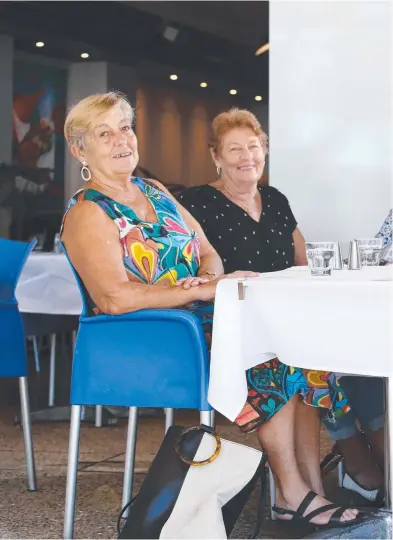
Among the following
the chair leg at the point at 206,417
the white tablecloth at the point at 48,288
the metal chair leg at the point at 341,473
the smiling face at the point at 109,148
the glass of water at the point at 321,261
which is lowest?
the metal chair leg at the point at 341,473

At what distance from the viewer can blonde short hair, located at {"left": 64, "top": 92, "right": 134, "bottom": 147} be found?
9.69 feet

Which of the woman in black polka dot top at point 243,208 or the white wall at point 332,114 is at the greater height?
the white wall at point 332,114

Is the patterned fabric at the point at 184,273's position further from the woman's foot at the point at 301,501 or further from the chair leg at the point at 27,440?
the chair leg at the point at 27,440

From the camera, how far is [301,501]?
2.70 meters

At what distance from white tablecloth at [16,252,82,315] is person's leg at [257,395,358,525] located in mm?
2019

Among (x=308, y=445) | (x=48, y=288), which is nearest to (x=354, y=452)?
(x=308, y=445)

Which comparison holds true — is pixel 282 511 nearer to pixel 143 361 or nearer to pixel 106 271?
pixel 143 361

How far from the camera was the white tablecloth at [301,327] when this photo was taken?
2.22 metres

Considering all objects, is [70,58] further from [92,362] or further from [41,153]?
[92,362]

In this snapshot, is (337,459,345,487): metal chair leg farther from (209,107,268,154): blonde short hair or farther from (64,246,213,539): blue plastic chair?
(209,107,268,154): blonde short hair

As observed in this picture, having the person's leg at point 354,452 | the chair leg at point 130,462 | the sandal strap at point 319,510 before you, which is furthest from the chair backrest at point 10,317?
the sandal strap at point 319,510

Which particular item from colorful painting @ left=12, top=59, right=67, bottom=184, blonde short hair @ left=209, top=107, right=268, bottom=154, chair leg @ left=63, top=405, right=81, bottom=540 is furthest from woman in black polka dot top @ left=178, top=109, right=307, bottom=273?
colorful painting @ left=12, top=59, right=67, bottom=184

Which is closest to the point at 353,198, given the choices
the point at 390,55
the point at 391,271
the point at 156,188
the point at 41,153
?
the point at 390,55

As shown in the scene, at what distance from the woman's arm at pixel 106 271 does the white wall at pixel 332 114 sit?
1.79m
